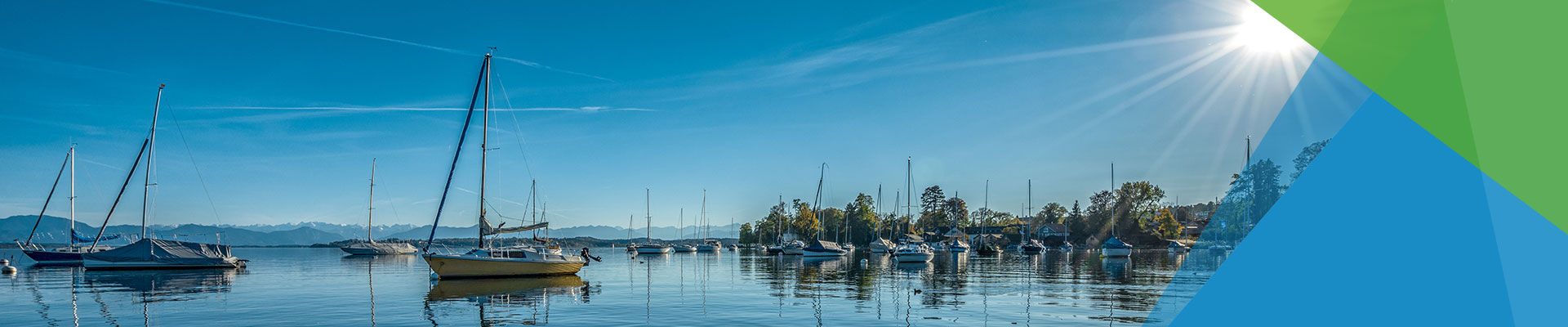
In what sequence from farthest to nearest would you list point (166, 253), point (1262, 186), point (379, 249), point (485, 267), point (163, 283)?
1. point (379, 249)
2. point (1262, 186)
3. point (166, 253)
4. point (485, 267)
5. point (163, 283)

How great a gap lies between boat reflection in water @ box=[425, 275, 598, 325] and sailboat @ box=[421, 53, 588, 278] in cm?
42

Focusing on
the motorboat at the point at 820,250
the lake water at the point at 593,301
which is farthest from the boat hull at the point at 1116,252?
the lake water at the point at 593,301

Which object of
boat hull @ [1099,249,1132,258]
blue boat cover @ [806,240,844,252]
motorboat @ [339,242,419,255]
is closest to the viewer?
boat hull @ [1099,249,1132,258]

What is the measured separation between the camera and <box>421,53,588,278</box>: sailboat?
40031mm

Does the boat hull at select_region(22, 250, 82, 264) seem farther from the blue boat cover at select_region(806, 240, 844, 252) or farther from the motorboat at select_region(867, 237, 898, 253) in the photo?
the motorboat at select_region(867, 237, 898, 253)

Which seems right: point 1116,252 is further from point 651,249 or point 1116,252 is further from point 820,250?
point 651,249

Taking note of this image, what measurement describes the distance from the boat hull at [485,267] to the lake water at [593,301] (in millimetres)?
824

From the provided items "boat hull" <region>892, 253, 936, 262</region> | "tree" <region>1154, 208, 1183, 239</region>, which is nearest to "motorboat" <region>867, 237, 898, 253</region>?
"boat hull" <region>892, 253, 936, 262</region>

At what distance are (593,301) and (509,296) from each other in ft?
11.8

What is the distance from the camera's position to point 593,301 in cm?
2850

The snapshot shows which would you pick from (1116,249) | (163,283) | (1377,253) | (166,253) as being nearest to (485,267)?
(163,283)

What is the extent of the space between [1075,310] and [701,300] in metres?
11.8

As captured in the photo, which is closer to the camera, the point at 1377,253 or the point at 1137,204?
the point at 1377,253

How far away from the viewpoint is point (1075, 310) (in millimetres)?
23250
